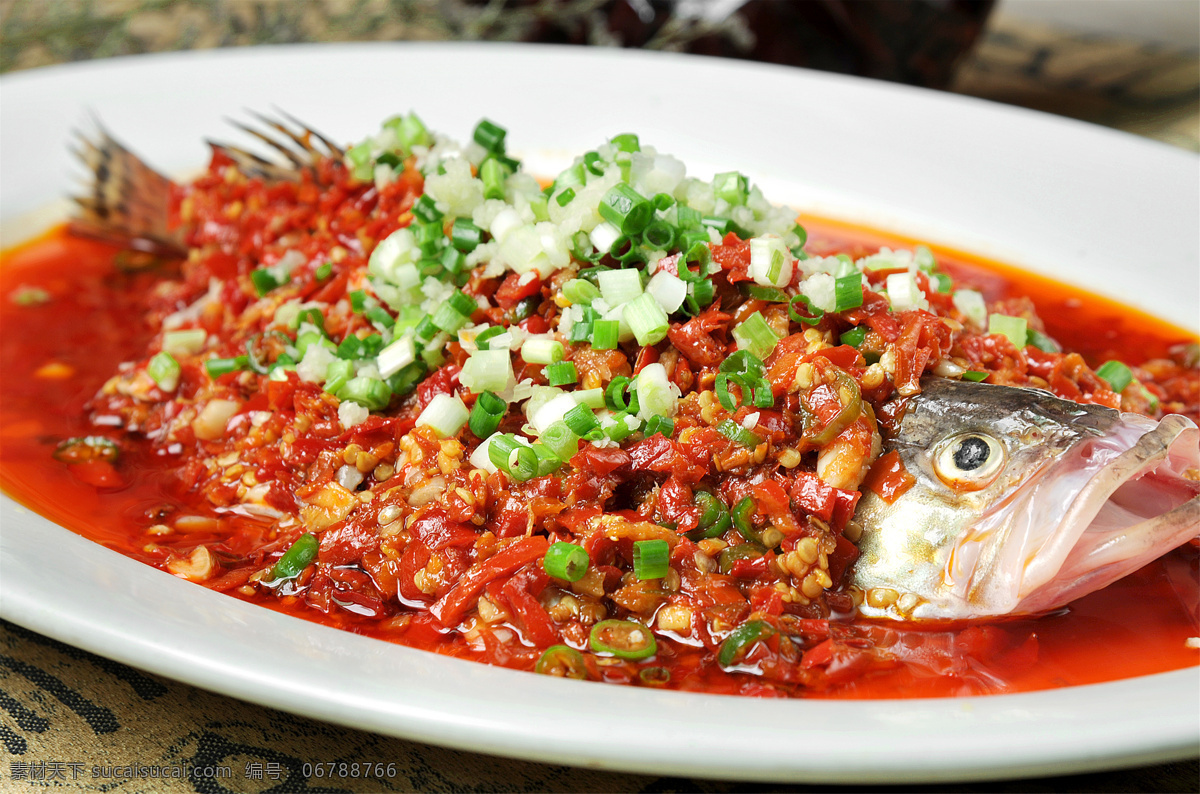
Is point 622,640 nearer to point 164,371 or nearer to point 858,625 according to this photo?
point 858,625

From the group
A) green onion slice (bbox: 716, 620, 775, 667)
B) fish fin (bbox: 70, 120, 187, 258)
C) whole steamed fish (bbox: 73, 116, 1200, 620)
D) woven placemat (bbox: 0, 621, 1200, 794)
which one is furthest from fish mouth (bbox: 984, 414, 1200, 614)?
fish fin (bbox: 70, 120, 187, 258)

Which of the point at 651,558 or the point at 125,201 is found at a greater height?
the point at 651,558

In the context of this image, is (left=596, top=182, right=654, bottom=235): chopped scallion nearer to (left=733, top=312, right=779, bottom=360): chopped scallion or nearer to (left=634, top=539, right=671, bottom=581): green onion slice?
(left=733, top=312, right=779, bottom=360): chopped scallion

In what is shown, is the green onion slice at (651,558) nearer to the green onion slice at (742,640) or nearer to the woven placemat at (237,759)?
the green onion slice at (742,640)

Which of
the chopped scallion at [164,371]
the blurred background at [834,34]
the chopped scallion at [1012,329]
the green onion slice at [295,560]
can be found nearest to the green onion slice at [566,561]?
the green onion slice at [295,560]

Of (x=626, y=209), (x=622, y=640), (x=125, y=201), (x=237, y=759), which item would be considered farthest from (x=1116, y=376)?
(x=125, y=201)

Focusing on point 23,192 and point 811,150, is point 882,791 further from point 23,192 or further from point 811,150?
point 23,192

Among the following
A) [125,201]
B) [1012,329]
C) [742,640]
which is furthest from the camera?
[125,201]
